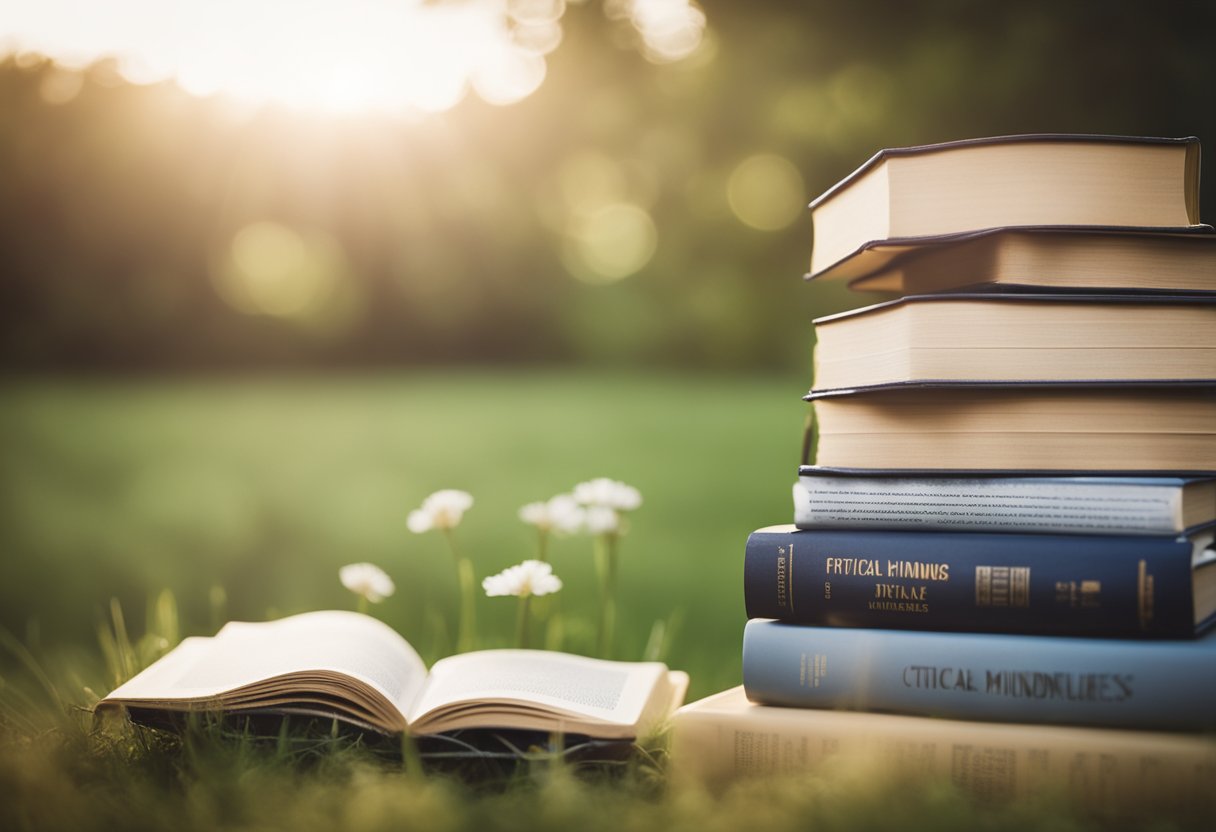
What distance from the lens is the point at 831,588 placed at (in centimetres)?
108

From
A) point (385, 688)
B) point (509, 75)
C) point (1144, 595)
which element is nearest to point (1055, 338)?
point (1144, 595)

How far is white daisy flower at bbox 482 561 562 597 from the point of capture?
4.15ft

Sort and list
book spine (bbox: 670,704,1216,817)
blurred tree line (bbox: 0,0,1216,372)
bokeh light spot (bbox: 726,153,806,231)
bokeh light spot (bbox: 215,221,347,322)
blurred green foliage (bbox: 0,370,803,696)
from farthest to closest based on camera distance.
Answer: bokeh light spot (bbox: 215,221,347,322) < bokeh light spot (bbox: 726,153,806,231) < blurred tree line (bbox: 0,0,1216,372) < blurred green foliage (bbox: 0,370,803,696) < book spine (bbox: 670,704,1216,817)

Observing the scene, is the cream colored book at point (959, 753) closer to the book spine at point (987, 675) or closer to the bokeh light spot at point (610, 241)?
the book spine at point (987, 675)

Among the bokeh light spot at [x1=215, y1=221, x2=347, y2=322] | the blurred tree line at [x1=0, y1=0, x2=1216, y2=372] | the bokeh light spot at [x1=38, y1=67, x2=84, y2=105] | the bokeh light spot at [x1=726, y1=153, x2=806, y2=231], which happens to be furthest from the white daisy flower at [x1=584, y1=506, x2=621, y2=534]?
the bokeh light spot at [x1=38, y1=67, x2=84, y2=105]

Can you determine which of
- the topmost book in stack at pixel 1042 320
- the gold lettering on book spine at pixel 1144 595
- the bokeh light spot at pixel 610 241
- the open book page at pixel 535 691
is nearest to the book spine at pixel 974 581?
the gold lettering on book spine at pixel 1144 595

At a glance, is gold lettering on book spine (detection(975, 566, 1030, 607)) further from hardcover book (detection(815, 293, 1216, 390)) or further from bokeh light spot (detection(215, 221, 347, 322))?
bokeh light spot (detection(215, 221, 347, 322))

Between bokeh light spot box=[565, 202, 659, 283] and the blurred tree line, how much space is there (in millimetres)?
21

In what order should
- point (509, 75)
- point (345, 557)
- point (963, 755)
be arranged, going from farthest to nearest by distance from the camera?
point (509, 75) → point (345, 557) → point (963, 755)

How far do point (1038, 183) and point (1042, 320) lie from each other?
0.55 ft

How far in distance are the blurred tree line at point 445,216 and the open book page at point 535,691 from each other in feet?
15.7

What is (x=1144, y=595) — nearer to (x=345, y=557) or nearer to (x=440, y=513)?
(x=440, y=513)

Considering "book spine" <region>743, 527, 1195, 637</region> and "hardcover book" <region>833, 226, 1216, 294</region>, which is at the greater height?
"hardcover book" <region>833, 226, 1216, 294</region>

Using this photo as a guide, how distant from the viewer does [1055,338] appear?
1.05 m
